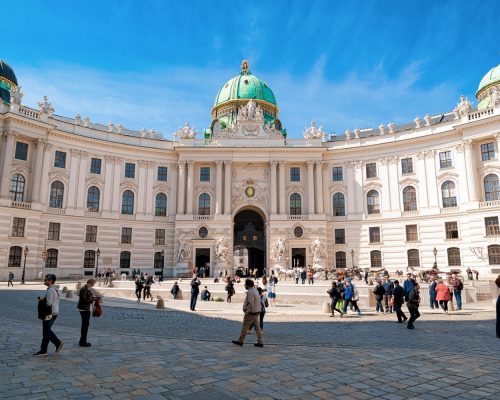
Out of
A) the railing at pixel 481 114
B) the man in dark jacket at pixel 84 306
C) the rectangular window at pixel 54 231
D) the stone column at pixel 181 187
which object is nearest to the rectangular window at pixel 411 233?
the railing at pixel 481 114

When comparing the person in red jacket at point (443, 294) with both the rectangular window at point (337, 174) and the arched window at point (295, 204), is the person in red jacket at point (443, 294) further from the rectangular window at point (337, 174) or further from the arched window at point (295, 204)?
the rectangular window at point (337, 174)

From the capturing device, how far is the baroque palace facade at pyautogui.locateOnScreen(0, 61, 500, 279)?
4156cm

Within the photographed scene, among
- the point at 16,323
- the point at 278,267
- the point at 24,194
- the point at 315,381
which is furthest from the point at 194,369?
the point at 24,194

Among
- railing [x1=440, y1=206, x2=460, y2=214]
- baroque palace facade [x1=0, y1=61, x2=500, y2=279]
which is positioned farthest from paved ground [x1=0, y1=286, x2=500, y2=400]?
railing [x1=440, y1=206, x2=460, y2=214]

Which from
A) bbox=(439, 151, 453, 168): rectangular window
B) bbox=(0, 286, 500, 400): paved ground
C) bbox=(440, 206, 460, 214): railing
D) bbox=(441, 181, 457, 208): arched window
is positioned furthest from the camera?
bbox=(439, 151, 453, 168): rectangular window

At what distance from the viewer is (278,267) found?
4594 cm

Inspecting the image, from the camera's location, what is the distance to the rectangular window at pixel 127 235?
157 ft

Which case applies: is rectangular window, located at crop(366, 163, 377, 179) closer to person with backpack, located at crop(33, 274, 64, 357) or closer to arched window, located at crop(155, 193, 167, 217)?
arched window, located at crop(155, 193, 167, 217)

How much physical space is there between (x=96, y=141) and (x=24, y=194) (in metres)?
10.6

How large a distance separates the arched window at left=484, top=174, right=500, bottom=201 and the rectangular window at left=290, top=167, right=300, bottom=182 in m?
22.5

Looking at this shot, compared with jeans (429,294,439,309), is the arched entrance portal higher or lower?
higher

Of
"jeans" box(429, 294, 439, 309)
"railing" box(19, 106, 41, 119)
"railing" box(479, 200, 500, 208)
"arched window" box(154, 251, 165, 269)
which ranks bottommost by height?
"jeans" box(429, 294, 439, 309)

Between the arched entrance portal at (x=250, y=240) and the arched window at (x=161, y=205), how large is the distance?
33.6ft

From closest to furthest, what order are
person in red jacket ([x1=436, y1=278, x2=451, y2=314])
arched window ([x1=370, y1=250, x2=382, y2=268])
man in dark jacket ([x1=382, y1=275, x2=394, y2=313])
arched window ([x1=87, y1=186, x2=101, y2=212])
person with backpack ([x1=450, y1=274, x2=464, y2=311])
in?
person in red jacket ([x1=436, y1=278, x2=451, y2=314]), man in dark jacket ([x1=382, y1=275, x2=394, y2=313]), person with backpack ([x1=450, y1=274, x2=464, y2=311]), arched window ([x1=370, y1=250, x2=382, y2=268]), arched window ([x1=87, y1=186, x2=101, y2=212])
